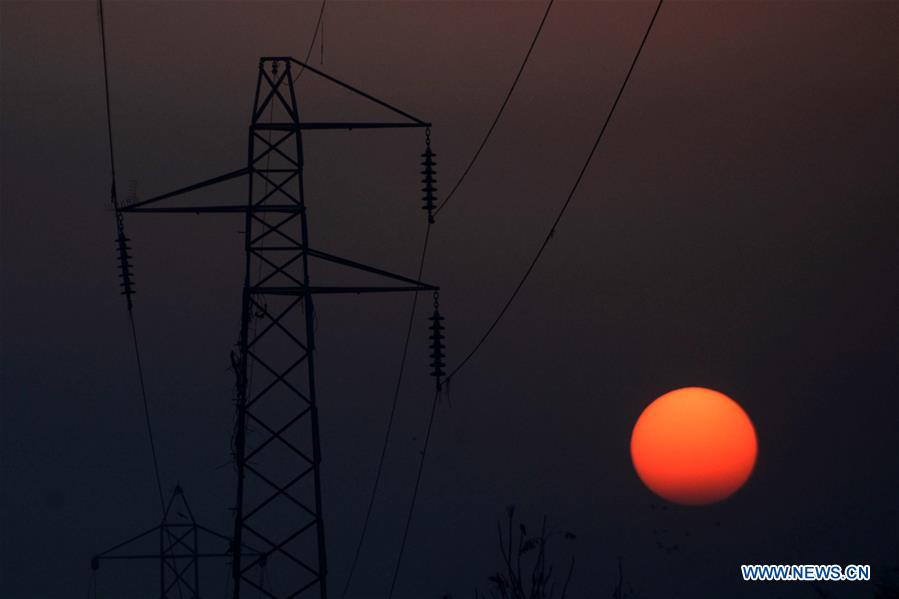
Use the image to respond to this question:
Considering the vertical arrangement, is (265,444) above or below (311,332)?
below

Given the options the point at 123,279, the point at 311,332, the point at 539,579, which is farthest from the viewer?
the point at 123,279

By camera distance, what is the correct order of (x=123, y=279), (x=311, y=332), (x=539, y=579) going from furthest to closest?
(x=123, y=279), (x=311, y=332), (x=539, y=579)

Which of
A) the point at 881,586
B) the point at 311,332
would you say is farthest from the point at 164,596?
the point at 881,586

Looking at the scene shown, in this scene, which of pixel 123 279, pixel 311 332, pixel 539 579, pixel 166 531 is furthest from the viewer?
pixel 166 531

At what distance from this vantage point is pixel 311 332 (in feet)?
58.4

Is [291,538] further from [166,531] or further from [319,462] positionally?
[166,531]

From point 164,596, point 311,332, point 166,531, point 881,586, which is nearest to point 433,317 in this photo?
point 311,332

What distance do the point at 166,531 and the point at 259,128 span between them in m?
15.5

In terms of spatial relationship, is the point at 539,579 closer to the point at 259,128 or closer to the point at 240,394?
the point at 240,394

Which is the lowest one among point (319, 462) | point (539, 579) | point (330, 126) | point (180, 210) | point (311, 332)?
point (539, 579)

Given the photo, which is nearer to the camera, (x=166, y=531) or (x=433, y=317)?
(x=433, y=317)

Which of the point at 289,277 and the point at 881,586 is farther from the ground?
the point at 289,277

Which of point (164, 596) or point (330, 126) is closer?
point (330, 126)

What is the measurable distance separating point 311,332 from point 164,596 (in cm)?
1694
